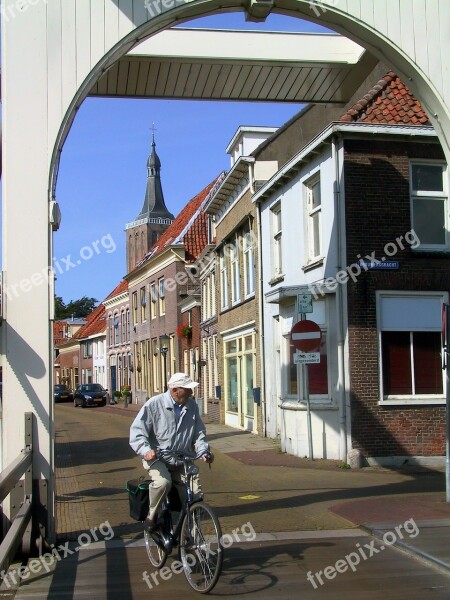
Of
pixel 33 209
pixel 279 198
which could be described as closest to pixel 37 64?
pixel 33 209

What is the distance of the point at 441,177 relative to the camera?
15758mm

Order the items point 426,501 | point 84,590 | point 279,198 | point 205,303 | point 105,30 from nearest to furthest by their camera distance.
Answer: point 84,590 → point 105,30 → point 426,501 → point 279,198 → point 205,303

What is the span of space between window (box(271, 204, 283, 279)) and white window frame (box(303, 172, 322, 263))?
Result: 2.45 meters

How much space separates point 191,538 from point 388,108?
37.1ft

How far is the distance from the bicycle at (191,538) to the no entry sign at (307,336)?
773 centimetres

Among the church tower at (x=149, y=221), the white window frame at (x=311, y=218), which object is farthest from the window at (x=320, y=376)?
the church tower at (x=149, y=221)

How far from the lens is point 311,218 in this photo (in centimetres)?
1692

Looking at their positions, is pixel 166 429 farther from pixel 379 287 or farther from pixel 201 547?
pixel 379 287

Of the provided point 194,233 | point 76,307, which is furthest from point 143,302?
point 76,307

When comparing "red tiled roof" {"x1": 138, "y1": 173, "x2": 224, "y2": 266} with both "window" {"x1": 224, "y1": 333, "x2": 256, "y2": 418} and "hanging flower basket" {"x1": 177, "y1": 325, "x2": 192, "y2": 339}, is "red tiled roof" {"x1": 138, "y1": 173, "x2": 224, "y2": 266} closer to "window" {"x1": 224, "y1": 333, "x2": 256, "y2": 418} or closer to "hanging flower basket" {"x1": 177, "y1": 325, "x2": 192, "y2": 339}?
"hanging flower basket" {"x1": 177, "y1": 325, "x2": 192, "y2": 339}

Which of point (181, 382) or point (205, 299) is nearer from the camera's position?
point (181, 382)

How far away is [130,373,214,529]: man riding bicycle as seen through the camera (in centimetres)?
689

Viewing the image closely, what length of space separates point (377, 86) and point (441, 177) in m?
2.25

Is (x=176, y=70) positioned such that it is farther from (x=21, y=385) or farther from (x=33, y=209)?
(x=21, y=385)
